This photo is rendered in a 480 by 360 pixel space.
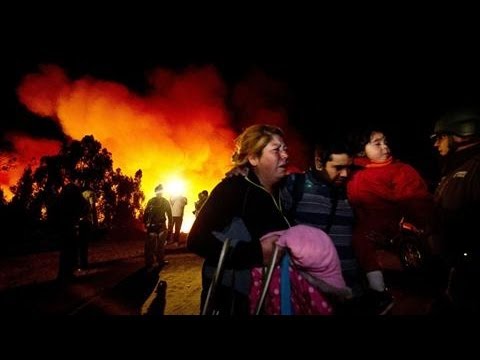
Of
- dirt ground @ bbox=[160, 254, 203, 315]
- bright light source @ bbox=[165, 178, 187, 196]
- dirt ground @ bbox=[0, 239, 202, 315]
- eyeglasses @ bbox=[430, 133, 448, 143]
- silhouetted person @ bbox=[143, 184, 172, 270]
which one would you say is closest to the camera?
eyeglasses @ bbox=[430, 133, 448, 143]

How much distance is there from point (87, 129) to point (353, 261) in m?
36.1

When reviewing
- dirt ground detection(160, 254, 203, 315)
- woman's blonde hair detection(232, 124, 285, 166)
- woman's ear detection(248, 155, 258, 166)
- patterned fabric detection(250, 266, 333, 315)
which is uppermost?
woman's blonde hair detection(232, 124, 285, 166)

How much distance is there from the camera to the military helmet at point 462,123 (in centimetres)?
300

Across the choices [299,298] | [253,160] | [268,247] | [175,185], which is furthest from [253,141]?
[175,185]

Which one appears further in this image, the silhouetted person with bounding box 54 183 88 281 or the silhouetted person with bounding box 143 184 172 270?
the silhouetted person with bounding box 143 184 172 270

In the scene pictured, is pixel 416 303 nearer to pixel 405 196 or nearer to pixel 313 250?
pixel 405 196

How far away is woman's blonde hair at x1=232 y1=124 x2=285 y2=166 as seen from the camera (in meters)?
2.52

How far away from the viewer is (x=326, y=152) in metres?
2.71

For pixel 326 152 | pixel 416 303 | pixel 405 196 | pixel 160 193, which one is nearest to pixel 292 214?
pixel 326 152

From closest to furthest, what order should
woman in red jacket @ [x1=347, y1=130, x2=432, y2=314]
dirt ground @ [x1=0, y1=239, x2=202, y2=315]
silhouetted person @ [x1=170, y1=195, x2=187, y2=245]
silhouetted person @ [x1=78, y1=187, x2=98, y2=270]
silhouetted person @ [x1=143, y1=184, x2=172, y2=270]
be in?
woman in red jacket @ [x1=347, y1=130, x2=432, y2=314] → dirt ground @ [x1=0, y1=239, x2=202, y2=315] → silhouetted person @ [x1=78, y1=187, x2=98, y2=270] → silhouetted person @ [x1=143, y1=184, x2=172, y2=270] → silhouetted person @ [x1=170, y1=195, x2=187, y2=245]

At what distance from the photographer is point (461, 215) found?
2680mm

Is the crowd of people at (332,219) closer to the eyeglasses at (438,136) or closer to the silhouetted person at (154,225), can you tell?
the eyeglasses at (438,136)

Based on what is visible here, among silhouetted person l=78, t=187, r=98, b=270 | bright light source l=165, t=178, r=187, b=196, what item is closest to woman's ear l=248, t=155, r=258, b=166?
silhouetted person l=78, t=187, r=98, b=270

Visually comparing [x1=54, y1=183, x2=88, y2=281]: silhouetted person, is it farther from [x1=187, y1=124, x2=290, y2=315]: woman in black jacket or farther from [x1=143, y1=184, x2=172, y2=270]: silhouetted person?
[x1=187, y1=124, x2=290, y2=315]: woman in black jacket
